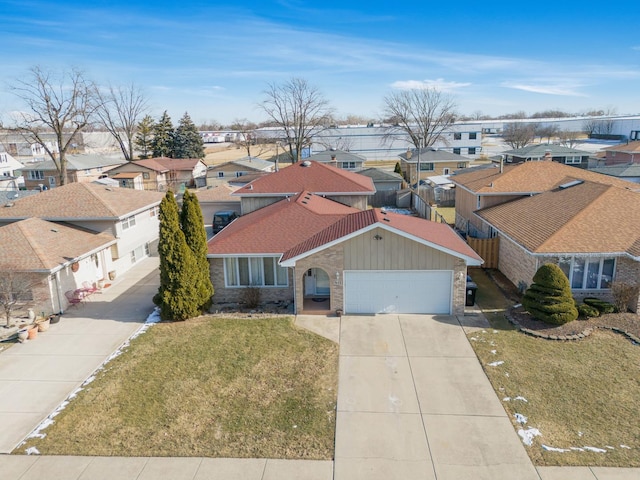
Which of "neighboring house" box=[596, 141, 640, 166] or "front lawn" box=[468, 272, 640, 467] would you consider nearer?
"front lawn" box=[468, 272, 640, 467]

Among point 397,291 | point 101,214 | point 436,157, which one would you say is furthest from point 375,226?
point 436,157

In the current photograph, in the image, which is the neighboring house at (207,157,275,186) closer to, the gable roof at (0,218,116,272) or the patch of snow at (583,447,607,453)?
the gable roof at (0,218,116,272)

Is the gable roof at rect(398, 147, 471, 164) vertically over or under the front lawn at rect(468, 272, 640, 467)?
over

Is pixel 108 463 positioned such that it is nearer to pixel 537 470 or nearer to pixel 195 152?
→ pixel 537 470

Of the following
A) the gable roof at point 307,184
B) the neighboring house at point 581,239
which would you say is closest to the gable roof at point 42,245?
the gable roof at point 307,184

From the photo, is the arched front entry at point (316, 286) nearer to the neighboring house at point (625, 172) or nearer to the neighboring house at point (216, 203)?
the neighboring house at point (216, 203)

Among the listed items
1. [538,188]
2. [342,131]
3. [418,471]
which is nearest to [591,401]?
[418,471]

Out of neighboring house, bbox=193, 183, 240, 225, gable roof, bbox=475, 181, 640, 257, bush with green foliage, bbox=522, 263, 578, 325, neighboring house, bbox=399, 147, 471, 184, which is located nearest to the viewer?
bush with green foliage, bbox=522, 263, 578, 325

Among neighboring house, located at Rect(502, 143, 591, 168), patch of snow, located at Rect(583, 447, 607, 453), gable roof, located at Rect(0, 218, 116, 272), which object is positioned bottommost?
patch of snow, located at Rect(583, 447, 607, 453)

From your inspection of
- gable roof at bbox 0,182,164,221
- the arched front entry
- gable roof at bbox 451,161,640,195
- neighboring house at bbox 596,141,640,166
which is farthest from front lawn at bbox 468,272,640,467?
neighboring house at bbox 596,141,640,166
